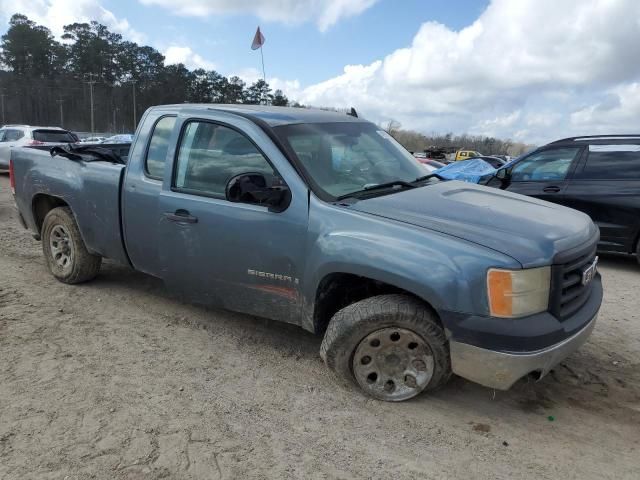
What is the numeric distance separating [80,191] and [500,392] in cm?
399

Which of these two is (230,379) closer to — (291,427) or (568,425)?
(291,427)

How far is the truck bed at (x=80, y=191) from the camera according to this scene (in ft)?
14.7

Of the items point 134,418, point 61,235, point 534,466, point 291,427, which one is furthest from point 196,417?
point 61,235

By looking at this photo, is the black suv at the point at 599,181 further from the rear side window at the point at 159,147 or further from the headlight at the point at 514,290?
the rear side window at the point at 159,147

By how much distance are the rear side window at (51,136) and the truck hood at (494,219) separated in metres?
14.4

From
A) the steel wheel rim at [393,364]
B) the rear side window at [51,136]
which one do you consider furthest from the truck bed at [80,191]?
the rear side window at [51,136]

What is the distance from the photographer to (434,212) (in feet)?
10.5


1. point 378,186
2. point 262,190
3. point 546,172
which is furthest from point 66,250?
point 546,172

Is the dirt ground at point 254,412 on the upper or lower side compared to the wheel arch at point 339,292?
lower

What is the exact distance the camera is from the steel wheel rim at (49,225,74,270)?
5172mm

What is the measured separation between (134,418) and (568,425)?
2.62m

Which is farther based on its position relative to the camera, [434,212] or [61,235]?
[61,235]

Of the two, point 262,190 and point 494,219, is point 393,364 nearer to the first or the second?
point 494,219

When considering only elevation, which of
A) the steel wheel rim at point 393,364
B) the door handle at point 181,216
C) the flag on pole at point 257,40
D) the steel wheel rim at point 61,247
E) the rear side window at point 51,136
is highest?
the flag on pole at point 257,40
